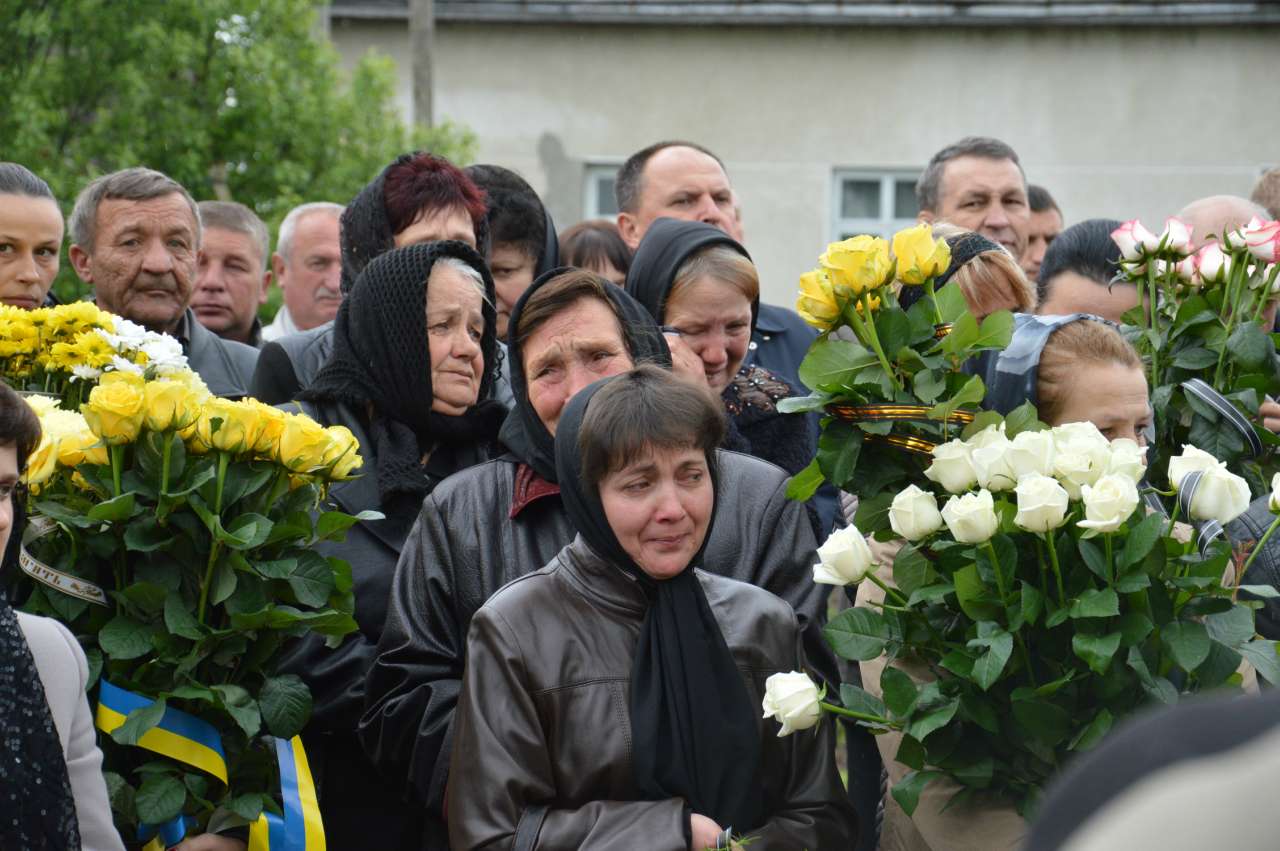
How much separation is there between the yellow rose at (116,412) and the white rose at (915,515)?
144cm

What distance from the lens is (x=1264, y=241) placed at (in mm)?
3730

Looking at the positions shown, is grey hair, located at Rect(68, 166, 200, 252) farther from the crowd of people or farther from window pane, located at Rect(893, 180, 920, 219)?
window pane, located at Rect(893, 180, 920, 219)

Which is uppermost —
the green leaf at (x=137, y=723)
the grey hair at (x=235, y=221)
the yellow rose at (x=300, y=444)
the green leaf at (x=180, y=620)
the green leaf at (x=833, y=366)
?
the grey hair at (x=235, y=221)

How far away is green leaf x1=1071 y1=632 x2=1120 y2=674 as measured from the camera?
2606 millimetres

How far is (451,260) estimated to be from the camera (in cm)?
414

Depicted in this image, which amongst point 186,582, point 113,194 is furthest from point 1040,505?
point 113,194

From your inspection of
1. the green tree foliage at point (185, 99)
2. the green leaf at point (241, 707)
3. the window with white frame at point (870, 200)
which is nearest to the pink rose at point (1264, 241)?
the green leaf at point (241, 707)

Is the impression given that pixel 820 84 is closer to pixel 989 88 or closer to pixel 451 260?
pixel 989 88

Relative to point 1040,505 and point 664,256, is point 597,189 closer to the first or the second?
point 664,256

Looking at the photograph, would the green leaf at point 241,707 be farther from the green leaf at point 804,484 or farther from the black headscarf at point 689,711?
the green leaf at point 804,484

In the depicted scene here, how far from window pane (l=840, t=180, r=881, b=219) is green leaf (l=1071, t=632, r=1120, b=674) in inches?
602

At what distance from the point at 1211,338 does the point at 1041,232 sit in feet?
11.6

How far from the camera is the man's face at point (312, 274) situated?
6.62m

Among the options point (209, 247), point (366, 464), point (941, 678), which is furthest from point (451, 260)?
point (209, 247)
